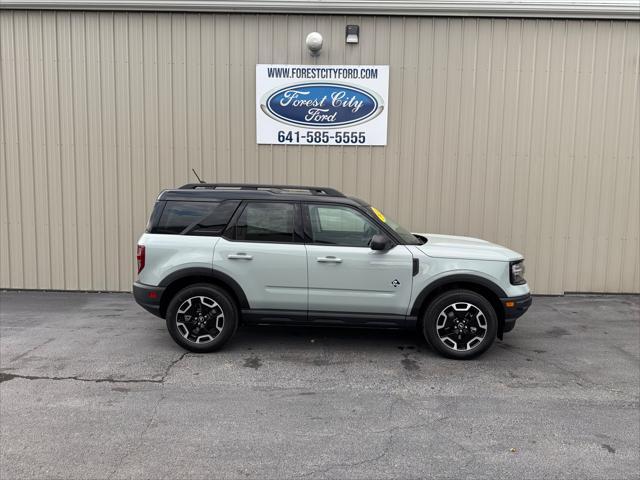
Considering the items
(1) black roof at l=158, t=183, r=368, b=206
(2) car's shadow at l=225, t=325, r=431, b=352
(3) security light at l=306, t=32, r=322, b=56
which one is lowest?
(2) car's shadow at l=225, t=325, r=431, b=352

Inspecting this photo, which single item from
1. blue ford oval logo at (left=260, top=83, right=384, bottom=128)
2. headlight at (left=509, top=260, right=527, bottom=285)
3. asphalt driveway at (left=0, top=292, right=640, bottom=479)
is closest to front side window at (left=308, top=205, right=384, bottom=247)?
asphalt driveway at (left=0, top=292, right=640, bottom=479)

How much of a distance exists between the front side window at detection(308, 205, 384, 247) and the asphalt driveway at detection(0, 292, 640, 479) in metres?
1.30

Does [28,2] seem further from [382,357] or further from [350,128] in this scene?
[382,357]

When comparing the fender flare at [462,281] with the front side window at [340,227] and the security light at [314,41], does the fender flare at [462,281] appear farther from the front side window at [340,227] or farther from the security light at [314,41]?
the security light at [314,41]

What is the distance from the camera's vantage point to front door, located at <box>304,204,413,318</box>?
507 centimetres

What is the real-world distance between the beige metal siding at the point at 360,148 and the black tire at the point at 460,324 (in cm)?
348

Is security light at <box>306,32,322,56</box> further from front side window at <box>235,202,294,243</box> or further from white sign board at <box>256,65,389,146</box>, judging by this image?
front side window at <box>235,202,294,243</box>

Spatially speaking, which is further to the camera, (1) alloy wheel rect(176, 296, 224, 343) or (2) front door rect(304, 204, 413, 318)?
(1) alloy wheel rect(176, 296, 224, 343)

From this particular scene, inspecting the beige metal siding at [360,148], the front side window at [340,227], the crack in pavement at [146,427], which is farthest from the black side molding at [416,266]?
the beige metal siding at [360,148]

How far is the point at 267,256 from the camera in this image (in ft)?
16.9

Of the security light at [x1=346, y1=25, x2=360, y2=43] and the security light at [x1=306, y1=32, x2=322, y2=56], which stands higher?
the security light at [x1=346, y1=25, x2=360, y2=43]

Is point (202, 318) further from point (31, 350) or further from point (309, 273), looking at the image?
point (31, 350)

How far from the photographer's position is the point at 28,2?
8.00 metres

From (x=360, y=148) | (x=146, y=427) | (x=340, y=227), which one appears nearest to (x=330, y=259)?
(x=340, y=227)
